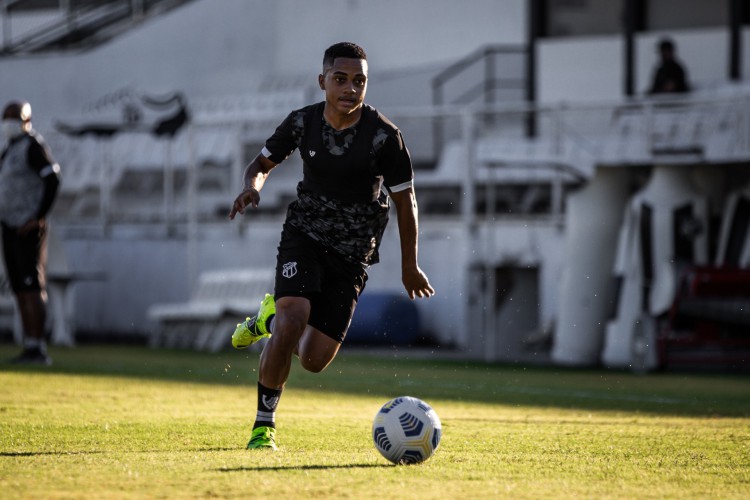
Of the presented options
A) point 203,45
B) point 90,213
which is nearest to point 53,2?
point 203,45

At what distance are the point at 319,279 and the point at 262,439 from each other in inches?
35.0

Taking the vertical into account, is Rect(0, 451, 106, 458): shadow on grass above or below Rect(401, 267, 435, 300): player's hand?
below

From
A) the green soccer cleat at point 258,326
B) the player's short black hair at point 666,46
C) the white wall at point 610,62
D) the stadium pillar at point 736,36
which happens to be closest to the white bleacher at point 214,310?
the player's short black hair at point 666,46

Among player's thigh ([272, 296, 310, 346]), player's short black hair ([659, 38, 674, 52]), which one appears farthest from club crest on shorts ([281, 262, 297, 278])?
player's short black hair ([659, 38, 674, 52])

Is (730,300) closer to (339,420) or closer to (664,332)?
(664,332)

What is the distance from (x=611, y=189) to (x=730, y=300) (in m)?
2.41

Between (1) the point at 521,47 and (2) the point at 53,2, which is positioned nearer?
(1) the point at 521,47

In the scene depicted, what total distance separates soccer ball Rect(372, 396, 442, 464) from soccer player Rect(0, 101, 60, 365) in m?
8.06

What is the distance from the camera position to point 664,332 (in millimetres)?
16562

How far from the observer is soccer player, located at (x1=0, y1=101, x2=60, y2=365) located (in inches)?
572

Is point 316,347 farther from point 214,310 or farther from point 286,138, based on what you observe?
point 214,310

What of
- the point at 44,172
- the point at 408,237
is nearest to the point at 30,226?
the point at 44,172

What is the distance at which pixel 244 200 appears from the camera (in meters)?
7.66

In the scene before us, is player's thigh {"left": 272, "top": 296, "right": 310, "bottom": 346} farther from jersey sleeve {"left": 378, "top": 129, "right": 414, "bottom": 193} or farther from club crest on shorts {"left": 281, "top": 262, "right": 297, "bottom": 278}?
jersey sleeve {"left": 378, "top": 129, "right": 414, "bottom": 193}
